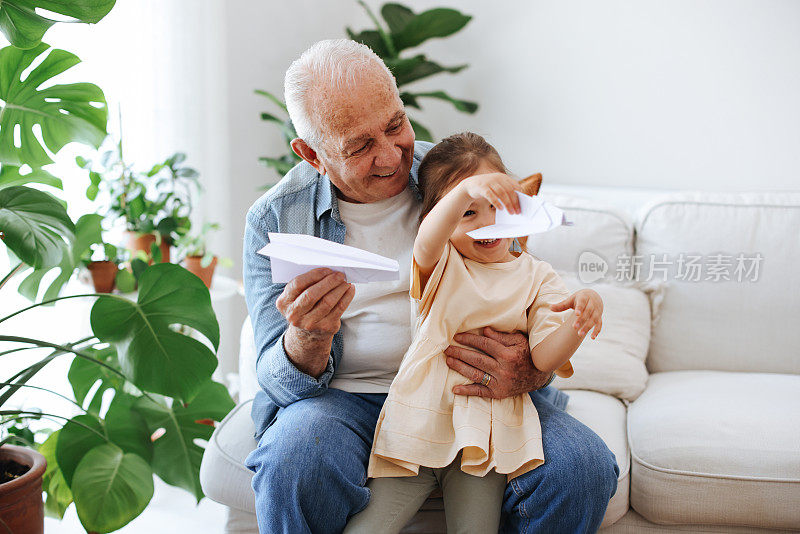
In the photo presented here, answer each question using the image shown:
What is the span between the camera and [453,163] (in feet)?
4.29

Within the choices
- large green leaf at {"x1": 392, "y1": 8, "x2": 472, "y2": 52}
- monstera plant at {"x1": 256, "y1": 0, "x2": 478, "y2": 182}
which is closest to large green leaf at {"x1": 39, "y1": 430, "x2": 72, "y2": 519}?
monstera plant at {"x1": 256, "y1": 0, "x2": 478, "y2": 182}

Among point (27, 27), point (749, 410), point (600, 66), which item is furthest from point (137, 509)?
point (600, 66)

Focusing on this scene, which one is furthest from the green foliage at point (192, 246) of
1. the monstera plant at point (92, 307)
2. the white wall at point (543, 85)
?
the monstera plant at point (92, 307)

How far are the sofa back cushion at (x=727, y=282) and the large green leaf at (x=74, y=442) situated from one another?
1460 mm

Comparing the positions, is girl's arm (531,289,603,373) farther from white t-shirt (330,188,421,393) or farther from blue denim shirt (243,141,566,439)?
blue denim shirt (243,141,566,439)

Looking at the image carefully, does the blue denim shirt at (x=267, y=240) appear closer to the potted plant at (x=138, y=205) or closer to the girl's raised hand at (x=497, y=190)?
the girl's raised hand at (x=497, y=190)

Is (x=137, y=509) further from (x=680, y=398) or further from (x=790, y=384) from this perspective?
(x=790, y=384)

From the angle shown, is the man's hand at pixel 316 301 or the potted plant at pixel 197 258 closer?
the man's hand at pixel 316 301

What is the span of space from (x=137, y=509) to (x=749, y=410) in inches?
53.7

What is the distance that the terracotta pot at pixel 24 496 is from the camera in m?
1.45

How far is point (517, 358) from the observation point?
4.28 ft

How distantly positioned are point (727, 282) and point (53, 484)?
1.80 metres

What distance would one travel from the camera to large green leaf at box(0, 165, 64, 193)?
1.55 m

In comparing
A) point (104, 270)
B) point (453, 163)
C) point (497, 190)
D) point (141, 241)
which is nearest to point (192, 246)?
point (141, 241)
